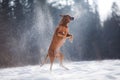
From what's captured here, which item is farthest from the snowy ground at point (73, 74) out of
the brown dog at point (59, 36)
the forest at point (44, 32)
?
the forest at point (44, 32)

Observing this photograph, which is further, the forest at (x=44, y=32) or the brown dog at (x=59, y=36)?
the forest at (x=44, y=32)

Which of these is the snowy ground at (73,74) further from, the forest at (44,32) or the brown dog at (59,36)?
the forest at (44,32)

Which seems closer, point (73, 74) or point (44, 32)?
point (73, 74)

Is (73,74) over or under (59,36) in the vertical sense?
under

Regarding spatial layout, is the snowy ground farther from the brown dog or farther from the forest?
the forest

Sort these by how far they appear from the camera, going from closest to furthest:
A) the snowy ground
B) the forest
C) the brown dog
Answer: the snowy ground, the brown dog, the forest

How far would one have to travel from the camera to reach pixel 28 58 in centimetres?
2752

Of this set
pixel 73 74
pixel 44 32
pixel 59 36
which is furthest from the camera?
pixel 44 32

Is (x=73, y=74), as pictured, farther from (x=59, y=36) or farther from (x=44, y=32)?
(x=44, y=32)

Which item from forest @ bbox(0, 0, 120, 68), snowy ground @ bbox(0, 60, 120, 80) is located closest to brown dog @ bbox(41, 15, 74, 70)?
snowy ground @ bbox(0, 60, 120, 80)

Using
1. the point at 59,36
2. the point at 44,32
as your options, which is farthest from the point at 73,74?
the point at 44,32

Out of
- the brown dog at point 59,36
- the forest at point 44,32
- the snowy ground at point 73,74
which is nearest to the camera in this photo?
the snowy ground at point 73,74

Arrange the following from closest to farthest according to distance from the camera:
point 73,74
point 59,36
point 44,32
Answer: point 73,74
point 59,36
point 44,32

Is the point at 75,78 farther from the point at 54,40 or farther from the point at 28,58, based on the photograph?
the point at 28,58
